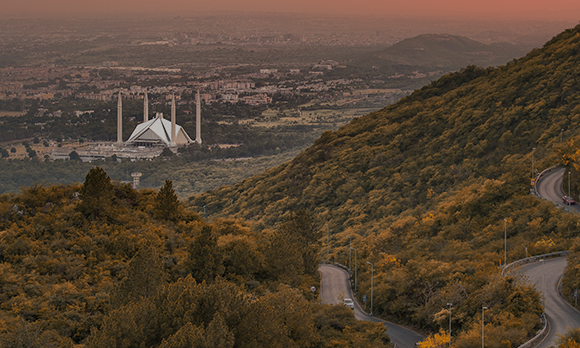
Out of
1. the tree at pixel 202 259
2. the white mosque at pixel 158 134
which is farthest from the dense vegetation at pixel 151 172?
the tree at pixel 202 259

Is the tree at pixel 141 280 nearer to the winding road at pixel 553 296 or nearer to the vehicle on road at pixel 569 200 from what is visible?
the winding road at pixel 553 296

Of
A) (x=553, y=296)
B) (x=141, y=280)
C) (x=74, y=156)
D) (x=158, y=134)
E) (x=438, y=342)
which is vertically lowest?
(x=74, y=156)

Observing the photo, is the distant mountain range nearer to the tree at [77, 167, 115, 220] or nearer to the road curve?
the road curve

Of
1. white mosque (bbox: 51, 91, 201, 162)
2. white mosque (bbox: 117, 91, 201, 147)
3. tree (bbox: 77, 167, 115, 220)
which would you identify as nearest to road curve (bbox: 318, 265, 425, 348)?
tree (bbox: 77, 167, 115, 220)

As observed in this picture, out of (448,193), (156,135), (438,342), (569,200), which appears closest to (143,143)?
(156,135)

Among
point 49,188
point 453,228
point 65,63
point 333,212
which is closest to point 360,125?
point 333,212

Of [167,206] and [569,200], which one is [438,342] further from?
[167,206]

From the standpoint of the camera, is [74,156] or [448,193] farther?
[74,156]
